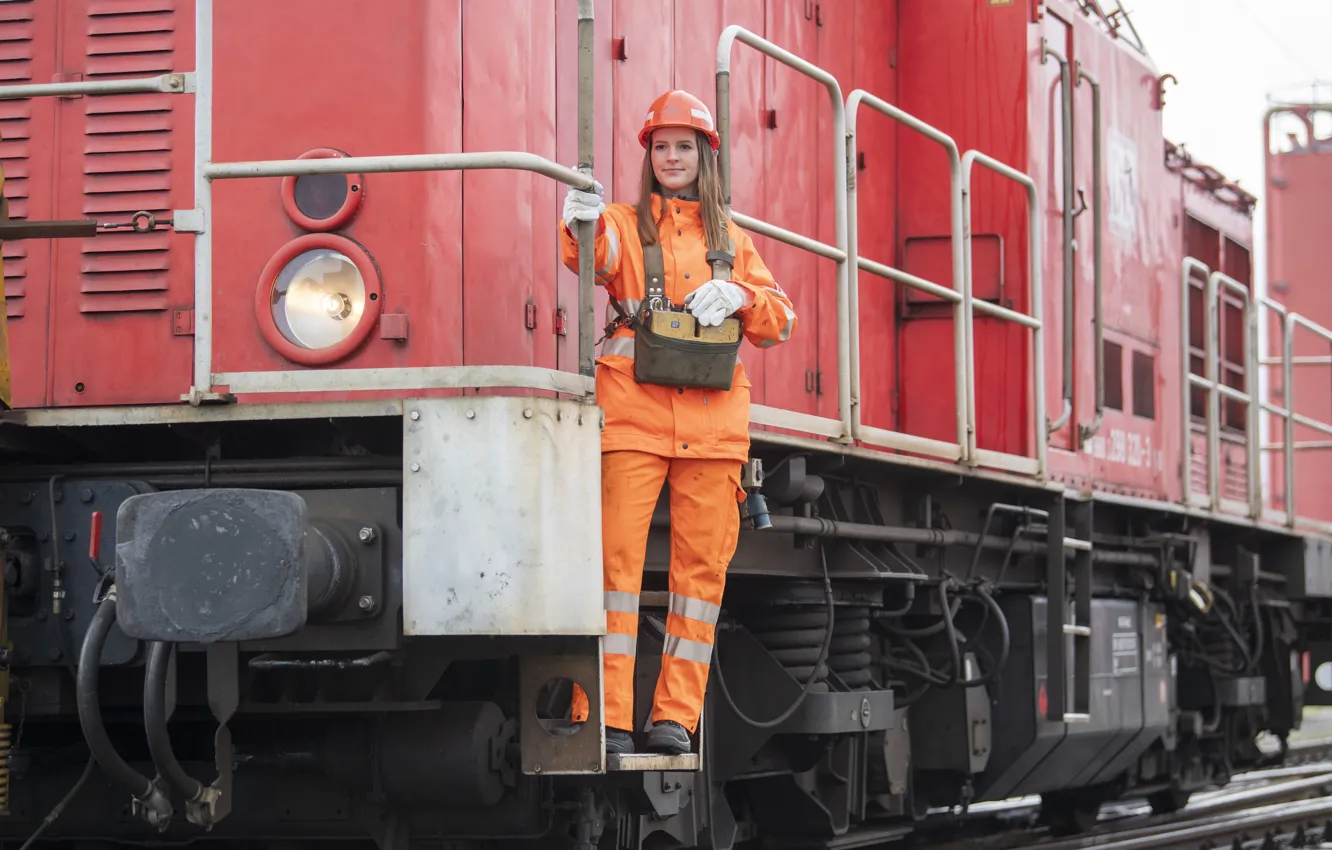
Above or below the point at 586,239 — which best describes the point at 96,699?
below

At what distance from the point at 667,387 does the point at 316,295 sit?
3.04 feet

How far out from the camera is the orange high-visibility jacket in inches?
178

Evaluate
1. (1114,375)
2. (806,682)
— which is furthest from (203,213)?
(1114,375)

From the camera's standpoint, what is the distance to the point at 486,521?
156 inches

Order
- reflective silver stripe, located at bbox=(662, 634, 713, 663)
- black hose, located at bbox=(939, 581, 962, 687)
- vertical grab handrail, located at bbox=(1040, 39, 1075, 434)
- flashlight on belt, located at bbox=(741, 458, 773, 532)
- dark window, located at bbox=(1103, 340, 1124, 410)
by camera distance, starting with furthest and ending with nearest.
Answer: dark window, located at bbox=(1103, 340, 1124, 410), vertical grab handrail, located at bbox=(1040, 39, 1075, 434), black hose, located at bbox=(939, 581, 962, 687), flashlight on belt, located at bbox=(741, 458, 773, 532), reflective silver stripe, located at bbox=(662, 634, 713, 663)

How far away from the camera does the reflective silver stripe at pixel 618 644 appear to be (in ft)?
14.6

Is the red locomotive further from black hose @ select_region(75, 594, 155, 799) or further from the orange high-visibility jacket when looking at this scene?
the orange high-visibility jacket

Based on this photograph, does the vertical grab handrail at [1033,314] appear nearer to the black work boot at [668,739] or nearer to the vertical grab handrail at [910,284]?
the vertical grab handrail at [910,284]

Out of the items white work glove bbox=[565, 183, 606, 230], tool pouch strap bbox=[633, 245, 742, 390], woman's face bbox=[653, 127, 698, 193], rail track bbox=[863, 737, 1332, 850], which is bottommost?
A: rail track bbox=[863, 737, 1332, 850]

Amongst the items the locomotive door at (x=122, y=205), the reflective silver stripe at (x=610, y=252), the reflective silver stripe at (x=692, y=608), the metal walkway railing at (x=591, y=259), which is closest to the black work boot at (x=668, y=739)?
the reflective silver stripe at (x=692, y=608)

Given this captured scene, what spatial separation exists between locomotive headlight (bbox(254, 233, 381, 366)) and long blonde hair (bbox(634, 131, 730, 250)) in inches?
28.4

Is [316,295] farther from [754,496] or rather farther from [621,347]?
[754,496]

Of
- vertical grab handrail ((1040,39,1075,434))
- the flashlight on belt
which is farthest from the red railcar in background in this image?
the flashlight on belt

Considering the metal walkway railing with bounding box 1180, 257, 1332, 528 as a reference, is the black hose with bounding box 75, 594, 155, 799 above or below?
below
